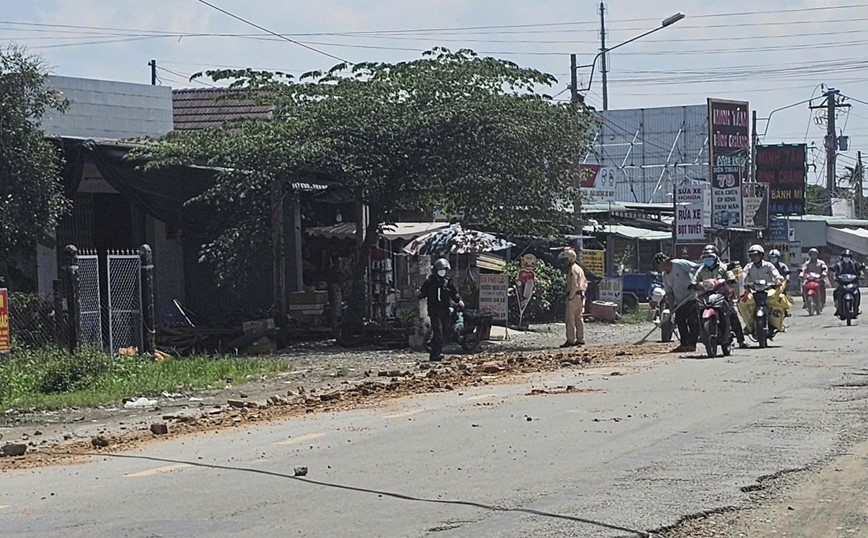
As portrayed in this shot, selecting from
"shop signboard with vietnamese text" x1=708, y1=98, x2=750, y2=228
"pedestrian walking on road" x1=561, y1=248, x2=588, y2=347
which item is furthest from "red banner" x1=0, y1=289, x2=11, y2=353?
"shop signboard with vietnamese text" x1=708, y1=98, x2=750, y2=228

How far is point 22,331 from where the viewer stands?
1970 cm

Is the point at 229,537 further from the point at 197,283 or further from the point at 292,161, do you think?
the point at 197,283

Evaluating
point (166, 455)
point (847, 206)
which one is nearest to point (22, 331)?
point (166, 455)

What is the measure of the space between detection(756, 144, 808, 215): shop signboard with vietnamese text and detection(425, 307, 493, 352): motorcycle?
38266mm

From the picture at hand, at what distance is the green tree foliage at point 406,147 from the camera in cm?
2319

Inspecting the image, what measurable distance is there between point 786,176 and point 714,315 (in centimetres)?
4136

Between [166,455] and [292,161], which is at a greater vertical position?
[292,161]

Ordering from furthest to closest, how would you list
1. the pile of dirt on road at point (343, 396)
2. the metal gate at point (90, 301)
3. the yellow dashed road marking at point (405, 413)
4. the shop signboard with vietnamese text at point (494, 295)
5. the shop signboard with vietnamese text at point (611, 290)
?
the shop signboard with vietnamese text at point (611, 290), the shop signboard with vietnamese text at point (494, 295), the metal gate at point (90, 301), the yellow dashed road marking at point (405, 413), the pile of dirt on road at point (343, 396)

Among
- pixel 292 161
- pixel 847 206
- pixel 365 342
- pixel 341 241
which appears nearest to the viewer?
pixel 292 161

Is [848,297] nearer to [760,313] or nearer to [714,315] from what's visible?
[760,313]

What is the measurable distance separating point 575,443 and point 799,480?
88.2 inches

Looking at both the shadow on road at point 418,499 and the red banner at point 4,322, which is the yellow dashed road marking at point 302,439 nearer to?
the shadow on road at point 418,499

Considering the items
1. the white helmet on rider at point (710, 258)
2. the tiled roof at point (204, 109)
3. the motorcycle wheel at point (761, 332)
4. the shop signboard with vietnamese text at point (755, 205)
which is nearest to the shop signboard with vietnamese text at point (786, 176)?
the shop signboard with vietnamese text at point (755, 205)

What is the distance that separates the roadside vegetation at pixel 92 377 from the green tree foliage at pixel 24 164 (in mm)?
A: 3227
